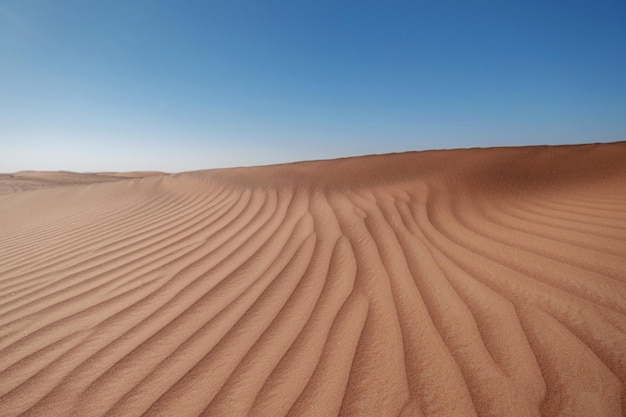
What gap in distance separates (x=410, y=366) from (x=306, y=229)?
1.69 meters

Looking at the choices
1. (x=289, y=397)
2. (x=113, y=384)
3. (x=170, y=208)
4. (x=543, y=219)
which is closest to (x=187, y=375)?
(x=113, y=384)

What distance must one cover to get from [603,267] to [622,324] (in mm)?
470

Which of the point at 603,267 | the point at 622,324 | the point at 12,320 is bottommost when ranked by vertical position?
the point at 12,320

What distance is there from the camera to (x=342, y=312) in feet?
4.63

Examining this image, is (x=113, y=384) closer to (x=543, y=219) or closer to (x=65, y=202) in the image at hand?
(x=543, y=219)

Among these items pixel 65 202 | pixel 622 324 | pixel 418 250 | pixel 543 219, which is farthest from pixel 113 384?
pixel 65 202

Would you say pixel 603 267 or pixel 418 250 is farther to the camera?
pixel 418 250

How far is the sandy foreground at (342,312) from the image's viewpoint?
3.23ft

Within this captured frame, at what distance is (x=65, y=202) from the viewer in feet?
19.9

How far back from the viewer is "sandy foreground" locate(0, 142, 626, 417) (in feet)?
3.23

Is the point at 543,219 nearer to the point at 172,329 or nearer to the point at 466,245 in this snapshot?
the point at 466,245

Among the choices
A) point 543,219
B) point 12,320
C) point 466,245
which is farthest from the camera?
point 543,219

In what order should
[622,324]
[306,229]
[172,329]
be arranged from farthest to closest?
[306,229], [172,329], [622,324]

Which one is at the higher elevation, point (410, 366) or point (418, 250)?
point (418, 250)
